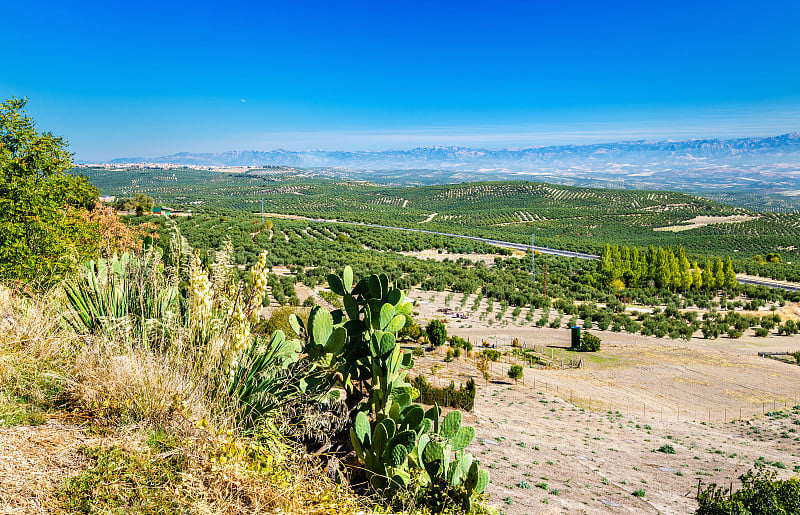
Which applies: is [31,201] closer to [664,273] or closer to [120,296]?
[120,296]

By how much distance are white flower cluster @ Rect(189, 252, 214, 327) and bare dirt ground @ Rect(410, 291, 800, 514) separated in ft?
17.6

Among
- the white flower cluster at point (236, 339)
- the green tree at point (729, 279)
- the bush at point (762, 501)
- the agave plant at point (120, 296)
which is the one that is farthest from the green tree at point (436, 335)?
the green tree at point (729, 279)

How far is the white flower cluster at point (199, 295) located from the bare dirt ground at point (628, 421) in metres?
5.37

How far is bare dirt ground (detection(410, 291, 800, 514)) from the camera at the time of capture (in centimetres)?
844

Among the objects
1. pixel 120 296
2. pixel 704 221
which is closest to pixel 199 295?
pixel 120 296

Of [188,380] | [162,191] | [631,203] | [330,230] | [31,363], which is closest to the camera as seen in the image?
[188,380]

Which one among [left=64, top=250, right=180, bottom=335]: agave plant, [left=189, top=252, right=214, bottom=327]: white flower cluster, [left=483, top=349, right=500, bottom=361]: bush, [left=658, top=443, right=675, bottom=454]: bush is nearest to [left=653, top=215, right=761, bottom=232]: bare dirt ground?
[left=483, top=349, right=500, bottom=361]: bush

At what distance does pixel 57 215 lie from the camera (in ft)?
40.2

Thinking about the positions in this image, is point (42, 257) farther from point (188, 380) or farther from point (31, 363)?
point (188, 380)

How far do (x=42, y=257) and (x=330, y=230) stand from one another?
149ft

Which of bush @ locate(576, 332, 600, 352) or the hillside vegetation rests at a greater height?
the hillside vegetation

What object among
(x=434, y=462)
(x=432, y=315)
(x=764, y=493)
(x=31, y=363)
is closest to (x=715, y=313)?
(x=432, y=315)

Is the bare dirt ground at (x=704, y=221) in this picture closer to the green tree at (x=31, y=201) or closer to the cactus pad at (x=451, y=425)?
the green tree at (x=31, y=201)

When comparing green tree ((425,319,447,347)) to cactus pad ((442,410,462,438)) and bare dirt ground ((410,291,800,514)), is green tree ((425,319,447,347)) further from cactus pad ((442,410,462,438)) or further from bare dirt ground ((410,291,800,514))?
cactus pad ((442,410,462,438))
